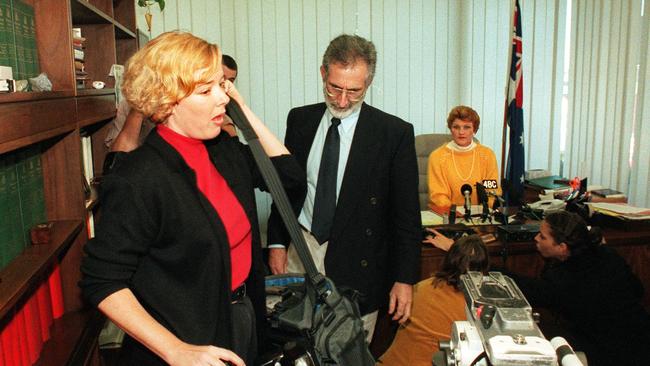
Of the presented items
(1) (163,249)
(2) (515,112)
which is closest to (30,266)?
(1) (163,249)

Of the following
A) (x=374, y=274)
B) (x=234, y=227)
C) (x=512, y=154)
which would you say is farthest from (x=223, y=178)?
(x=512, y=154)

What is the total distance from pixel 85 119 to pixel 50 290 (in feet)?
1.92

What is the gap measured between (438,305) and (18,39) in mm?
1601

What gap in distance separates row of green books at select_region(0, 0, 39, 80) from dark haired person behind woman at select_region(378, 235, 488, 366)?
152 cm

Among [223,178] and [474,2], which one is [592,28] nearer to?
[474,2]

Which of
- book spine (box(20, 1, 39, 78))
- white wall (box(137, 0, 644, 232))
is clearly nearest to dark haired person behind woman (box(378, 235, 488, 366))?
book spine (box(20, 1, 39, 78))

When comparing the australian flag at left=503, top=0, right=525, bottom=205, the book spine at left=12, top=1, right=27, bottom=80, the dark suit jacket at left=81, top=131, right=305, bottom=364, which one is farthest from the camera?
the australian flag at left=503, top=0, right=525, bottom=205

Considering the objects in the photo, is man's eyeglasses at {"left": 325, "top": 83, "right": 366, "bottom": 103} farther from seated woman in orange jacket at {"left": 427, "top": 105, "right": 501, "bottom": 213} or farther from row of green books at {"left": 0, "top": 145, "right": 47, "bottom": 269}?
seated woman in orange jacket at {"left": 427, "top": 105, "right": 501, "bottom": 213}

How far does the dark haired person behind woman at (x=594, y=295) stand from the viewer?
→ 2.44 m

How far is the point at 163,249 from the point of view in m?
1.14

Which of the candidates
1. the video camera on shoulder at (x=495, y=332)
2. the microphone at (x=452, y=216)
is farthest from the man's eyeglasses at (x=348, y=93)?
the microphone at (x=452, y=216)

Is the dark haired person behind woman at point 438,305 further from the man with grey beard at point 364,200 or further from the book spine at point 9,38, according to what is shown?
the book spine at point 9,38

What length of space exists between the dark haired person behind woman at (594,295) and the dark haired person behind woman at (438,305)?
15.3 inches

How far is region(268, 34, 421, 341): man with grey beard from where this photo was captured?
6.19 feet
